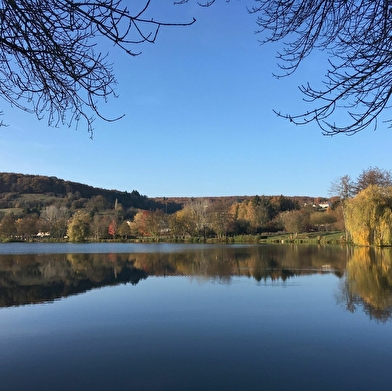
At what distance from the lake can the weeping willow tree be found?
18.5 meters

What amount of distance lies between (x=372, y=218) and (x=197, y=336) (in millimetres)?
26597

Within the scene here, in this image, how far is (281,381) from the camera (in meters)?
4.46

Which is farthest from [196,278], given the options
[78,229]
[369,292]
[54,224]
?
[54,224]

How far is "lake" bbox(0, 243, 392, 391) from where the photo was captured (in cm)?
455

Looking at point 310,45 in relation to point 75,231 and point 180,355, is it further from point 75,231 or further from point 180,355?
point 75,231

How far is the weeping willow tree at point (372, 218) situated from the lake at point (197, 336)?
60.6ft

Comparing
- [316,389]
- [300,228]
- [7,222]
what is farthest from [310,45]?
[7,222]

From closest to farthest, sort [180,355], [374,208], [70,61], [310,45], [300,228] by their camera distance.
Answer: [70,61]
[310,45]
[180,355]
[374,208]
[300,228]

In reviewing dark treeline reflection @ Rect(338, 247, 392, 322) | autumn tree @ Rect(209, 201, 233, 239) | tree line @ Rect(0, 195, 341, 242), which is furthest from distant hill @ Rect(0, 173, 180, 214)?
dark treeline reflection @ Rect(338, 247, 392, 322)

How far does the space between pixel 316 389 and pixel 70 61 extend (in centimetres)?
413

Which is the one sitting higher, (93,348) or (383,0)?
(383,0)

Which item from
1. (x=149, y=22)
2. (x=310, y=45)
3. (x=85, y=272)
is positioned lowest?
(x=85, y=272)

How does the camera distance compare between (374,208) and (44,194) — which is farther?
(44,194)

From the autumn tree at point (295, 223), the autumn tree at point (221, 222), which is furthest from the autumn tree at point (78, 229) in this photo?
the autumn tree at point (295, 223)
